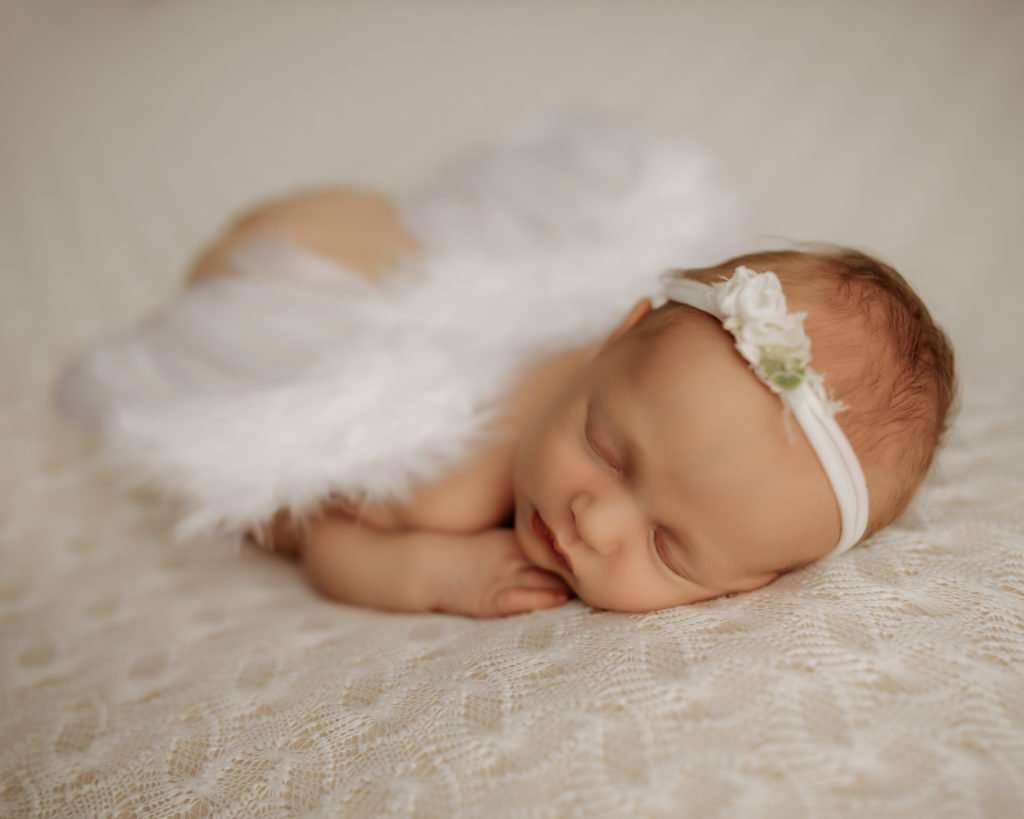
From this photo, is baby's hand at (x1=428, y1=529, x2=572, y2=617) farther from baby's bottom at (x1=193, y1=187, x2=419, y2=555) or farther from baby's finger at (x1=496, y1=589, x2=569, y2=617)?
baby's bottom at (x1=193, y1=187, x2=419, y2=555)

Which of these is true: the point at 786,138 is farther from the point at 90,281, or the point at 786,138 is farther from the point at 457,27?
the point at 90,281

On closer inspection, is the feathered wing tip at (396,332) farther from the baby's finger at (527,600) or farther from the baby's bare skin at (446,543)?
the baby's finger at (527,600)

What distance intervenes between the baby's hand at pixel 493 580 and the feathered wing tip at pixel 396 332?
14cm

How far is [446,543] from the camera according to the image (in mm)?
1307

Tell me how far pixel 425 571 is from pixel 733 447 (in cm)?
51

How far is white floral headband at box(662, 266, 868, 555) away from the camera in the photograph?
3.17 ft

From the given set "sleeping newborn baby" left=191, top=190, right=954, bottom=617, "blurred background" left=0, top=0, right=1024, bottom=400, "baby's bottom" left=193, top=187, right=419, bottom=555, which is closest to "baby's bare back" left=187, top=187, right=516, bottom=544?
"baby's bottom" left=193, top=187, right=419, bottom=555

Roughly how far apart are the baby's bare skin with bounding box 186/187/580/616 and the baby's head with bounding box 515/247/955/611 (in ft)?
0.45

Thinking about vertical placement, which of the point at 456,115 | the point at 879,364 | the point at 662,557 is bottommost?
the point at 662,557

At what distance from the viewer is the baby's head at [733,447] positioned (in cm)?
99

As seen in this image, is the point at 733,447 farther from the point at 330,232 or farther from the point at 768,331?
the point at 330,232

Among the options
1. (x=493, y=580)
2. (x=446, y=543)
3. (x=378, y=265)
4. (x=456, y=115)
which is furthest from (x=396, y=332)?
(x=456, y=115)

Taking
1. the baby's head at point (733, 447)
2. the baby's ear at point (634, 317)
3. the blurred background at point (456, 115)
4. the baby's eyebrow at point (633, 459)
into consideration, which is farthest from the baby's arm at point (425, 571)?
the blurred background at point (456, 115)

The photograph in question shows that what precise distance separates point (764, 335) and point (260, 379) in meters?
0.91
